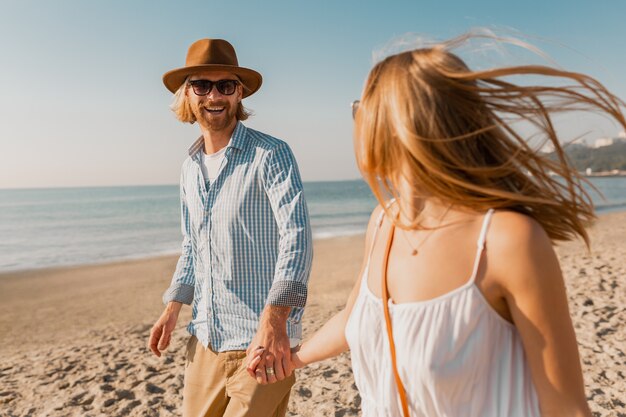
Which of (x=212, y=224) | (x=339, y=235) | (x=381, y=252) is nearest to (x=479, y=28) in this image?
(x=381, y=252)

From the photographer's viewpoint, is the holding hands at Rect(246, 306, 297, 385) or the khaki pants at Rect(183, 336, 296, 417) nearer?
the holding hands at Rect(246, 306, 297, 385)

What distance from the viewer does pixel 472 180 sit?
1.25 meters

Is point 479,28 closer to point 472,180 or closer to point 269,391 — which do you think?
point 472,180

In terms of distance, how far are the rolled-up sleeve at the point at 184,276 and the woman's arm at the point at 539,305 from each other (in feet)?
7.10

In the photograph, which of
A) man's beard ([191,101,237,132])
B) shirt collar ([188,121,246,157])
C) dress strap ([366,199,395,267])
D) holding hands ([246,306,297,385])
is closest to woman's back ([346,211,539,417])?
dress strap ([366,199,395,267])

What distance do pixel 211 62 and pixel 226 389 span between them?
1754mm

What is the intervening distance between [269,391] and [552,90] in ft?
6.09

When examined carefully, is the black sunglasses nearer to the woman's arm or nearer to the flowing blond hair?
the flowing blond hair

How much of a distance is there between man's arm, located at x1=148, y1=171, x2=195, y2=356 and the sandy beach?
2.19 metres

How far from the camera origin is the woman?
115 cm

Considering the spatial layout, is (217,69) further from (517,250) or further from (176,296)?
(517,250)

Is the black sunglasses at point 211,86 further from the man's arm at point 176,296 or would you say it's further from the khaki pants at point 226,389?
the khaki pants at point 226,389

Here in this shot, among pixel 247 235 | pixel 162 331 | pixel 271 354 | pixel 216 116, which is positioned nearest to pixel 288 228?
pixel 247 235

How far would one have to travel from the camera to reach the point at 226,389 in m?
2.68
